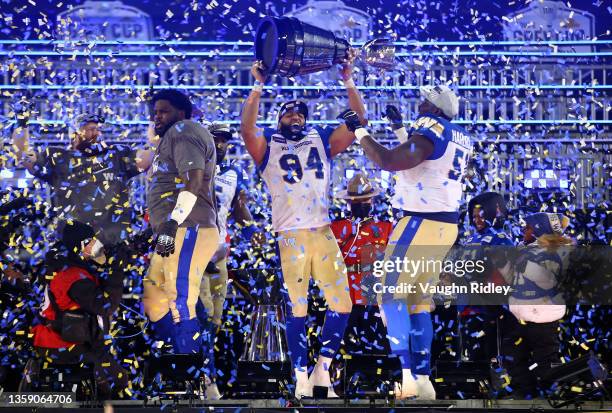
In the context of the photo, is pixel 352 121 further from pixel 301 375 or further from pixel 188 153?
pixel 301 375

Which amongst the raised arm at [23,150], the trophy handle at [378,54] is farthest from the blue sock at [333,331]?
the raised arm at [23,150]

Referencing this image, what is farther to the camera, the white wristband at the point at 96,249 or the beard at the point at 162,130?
the beard at the point at 162,130

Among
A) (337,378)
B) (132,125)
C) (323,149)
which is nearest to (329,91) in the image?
(132,125)

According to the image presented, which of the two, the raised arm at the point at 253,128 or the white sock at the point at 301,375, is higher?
the raised arm at the point at 253,128

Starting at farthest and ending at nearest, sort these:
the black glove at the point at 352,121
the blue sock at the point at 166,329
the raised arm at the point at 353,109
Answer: the raised arm at the point at 353,109 → the black glove at the point at 352,121 → the blue sock at the point at 166,329

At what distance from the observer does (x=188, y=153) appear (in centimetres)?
581

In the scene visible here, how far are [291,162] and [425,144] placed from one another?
80 cm

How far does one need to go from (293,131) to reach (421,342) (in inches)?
57.4

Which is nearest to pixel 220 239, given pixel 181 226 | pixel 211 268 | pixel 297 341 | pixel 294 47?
pixel 211 268

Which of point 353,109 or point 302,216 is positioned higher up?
point 353,109

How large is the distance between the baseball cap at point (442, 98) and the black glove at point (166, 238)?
66.6 inches

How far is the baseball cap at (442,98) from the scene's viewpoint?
6.00 m

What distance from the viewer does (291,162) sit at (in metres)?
6.02

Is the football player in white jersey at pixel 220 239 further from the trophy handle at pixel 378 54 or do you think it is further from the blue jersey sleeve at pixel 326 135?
the trophy handle at pixel 378 54
